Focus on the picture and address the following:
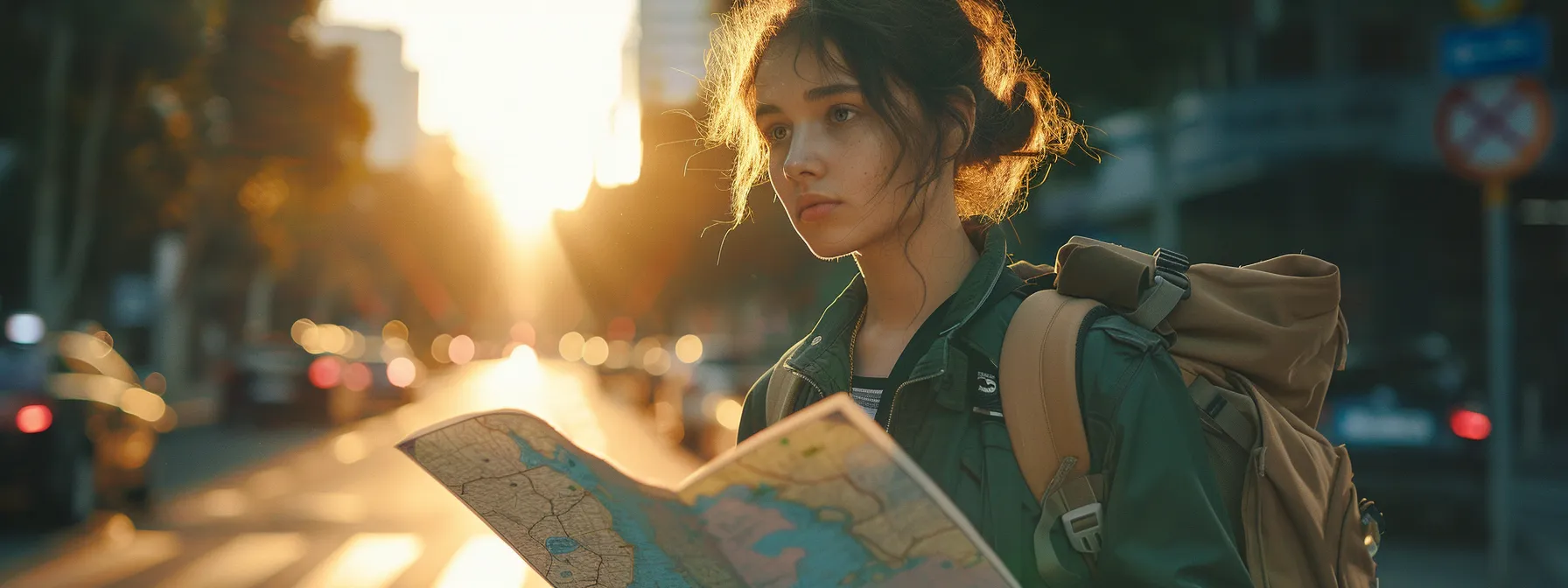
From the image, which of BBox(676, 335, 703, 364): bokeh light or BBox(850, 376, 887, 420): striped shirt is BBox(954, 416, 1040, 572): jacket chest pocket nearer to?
BBox(850, 376, 887, 420): striped shirt

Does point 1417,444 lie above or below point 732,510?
below

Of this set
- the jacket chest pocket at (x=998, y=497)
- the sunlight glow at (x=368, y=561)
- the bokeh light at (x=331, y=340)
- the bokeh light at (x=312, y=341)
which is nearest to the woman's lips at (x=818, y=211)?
the jacket chest pocket at (x=998, y=497)

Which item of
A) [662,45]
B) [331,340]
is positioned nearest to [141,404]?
[662,45]

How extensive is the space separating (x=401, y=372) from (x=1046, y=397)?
1133 inches

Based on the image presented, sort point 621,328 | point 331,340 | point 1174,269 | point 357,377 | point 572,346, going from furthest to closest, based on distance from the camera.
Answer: point 572,346
point 621,328
point 331,340
point 357,377
point 1174,269

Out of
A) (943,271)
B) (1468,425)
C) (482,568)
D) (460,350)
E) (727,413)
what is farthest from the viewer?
(460,350)

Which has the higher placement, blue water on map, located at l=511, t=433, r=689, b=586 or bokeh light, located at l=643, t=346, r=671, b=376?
blue water on map, located at l=511, t=433, r=689, b=586

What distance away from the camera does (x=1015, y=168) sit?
82.4 inches

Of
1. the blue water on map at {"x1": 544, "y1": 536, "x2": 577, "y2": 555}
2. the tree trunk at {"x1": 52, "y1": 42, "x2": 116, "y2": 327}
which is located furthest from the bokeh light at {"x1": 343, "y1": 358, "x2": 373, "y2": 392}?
the blue water on map at {"x1": 544, "y1": 536, "x2": 577, "y2": 555}

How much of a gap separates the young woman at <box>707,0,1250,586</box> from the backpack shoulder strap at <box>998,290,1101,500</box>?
0.06 feet

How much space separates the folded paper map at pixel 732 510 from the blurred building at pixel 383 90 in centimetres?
1897

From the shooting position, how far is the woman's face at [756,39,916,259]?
1.82 meters

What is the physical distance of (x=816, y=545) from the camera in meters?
1.27

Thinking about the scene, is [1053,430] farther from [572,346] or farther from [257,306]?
[572,346]
